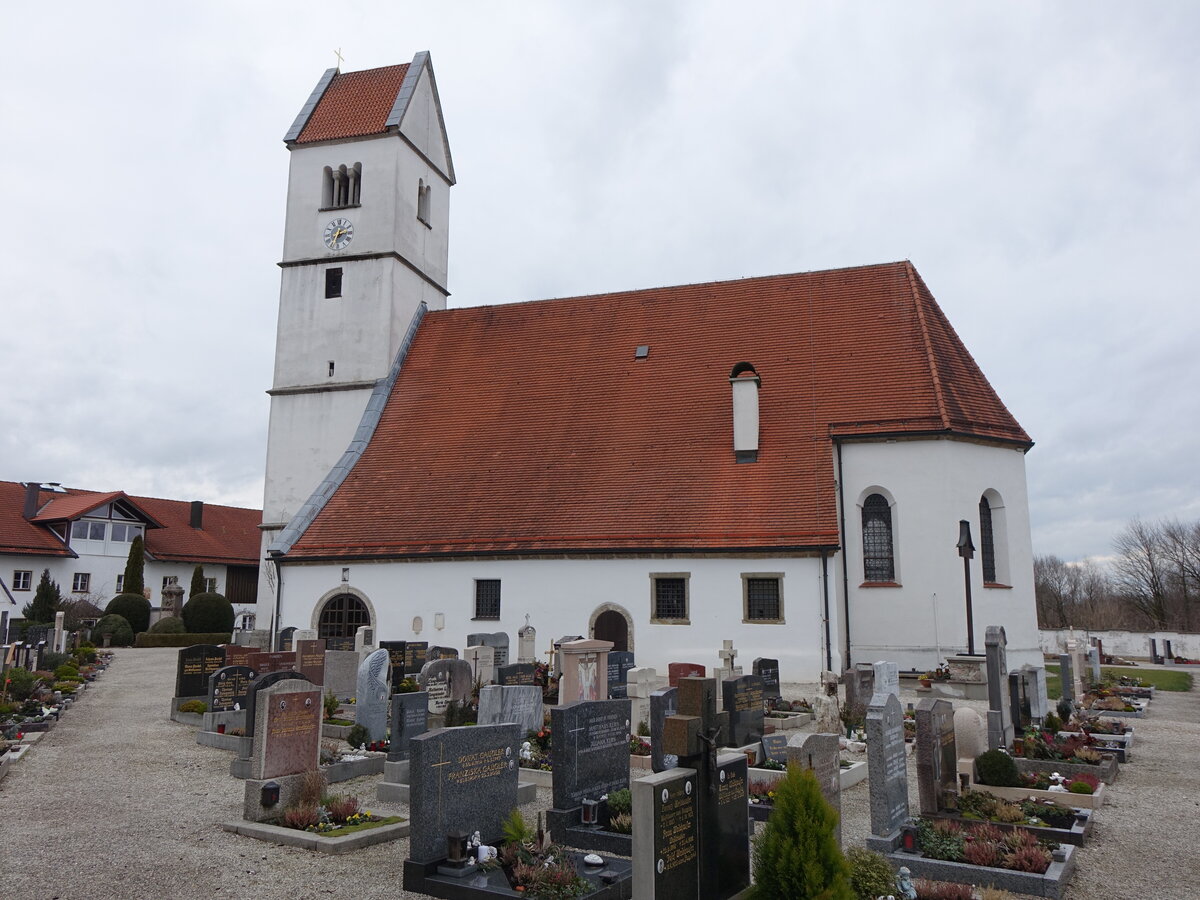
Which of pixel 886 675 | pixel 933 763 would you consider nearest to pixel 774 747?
pixel 886 675

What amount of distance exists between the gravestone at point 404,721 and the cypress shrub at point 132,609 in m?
29.9

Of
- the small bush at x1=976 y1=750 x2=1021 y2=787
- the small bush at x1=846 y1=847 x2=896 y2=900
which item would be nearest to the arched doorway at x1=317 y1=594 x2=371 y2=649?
the small bush at x1=976 y1=750 x2=1021 y2=787

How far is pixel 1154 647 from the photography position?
37.2m

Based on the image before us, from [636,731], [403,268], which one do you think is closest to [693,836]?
[636,731]

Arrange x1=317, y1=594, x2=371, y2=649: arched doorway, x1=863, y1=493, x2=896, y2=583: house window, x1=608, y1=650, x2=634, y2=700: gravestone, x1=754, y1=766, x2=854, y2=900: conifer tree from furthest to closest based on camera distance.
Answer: x1=317, y1=594, x2=371, y2=649: arched doorway, x1=863, y1=493, x2=896, y2=583: house window, x1=608, y1=650, x2=634, y2=700: gravestone, x1=754, y1=766, x2=854, y2=900: conifer tree

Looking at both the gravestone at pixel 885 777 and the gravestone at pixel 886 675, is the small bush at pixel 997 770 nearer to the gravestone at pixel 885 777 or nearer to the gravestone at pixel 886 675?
the gravestone at pixel 886 675

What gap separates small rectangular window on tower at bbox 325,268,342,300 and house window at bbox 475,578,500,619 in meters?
11.3

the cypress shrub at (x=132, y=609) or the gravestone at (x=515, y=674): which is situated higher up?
the cypress shrub at (x=132, y=609)

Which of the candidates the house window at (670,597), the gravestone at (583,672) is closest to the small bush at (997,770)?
the gravestone at (583,672)

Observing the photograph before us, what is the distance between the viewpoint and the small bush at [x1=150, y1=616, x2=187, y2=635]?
1359 inches

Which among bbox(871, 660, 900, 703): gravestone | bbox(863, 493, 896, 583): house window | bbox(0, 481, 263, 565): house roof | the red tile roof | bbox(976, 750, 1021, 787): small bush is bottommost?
bbox(976, 750, 1021, 787): small bush

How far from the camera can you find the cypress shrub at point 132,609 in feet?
119

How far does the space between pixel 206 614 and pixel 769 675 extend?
2762cm

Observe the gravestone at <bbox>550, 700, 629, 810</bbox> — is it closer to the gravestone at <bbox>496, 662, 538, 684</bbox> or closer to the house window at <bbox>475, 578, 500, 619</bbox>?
the gravestone at <bbox>496, 662, 538, 684</bbox>
